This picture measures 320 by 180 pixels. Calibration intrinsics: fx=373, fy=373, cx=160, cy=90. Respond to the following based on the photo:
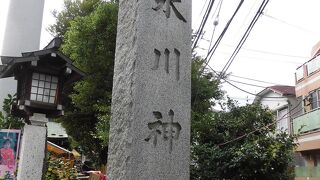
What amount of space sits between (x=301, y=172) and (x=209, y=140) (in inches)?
442

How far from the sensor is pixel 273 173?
917 centimetres

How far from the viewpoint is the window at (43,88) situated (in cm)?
663

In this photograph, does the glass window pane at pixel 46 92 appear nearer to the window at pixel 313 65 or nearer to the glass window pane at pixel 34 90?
the glass window pane at pixel 34 90

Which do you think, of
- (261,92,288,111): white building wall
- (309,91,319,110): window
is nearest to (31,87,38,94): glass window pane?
(309,91,319,110): window

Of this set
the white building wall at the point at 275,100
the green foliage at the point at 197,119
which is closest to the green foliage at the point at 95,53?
the green foliage at the point at 197,119

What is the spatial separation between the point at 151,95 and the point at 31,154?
3425mm

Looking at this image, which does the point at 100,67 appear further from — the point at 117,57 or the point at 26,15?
the point at 117,57

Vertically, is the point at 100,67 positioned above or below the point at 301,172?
above

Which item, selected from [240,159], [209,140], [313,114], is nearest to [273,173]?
[240,159]

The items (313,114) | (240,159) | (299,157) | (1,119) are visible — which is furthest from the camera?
(299,157)

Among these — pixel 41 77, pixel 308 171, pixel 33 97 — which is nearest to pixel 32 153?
pixel 33 97

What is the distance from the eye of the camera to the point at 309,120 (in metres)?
19.5

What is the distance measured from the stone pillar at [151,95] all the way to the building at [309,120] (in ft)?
52.2

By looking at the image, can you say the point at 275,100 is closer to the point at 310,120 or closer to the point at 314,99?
the point at 314,99
